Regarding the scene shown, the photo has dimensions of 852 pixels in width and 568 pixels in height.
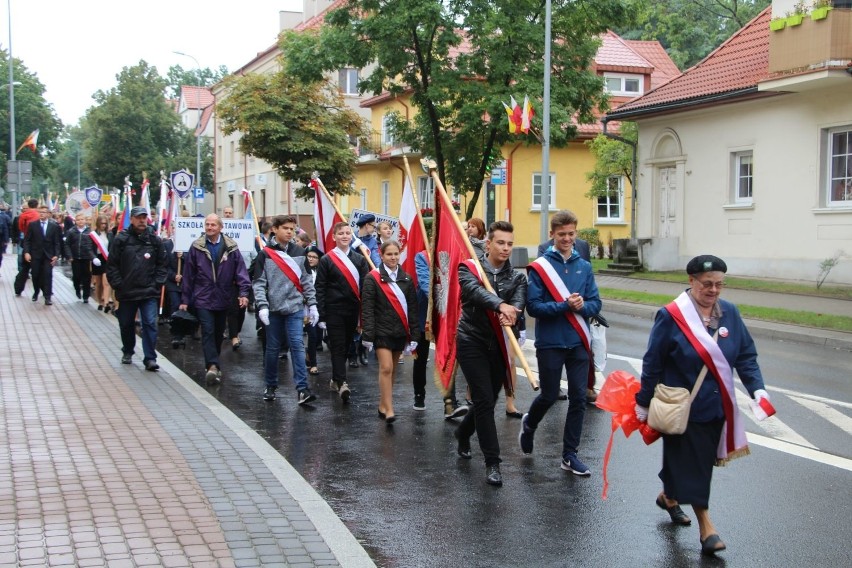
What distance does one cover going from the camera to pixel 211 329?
11367 mm

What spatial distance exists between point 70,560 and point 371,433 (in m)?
3.96

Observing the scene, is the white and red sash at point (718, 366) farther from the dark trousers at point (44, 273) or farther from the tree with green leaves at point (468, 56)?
the tree with green leaves at point (468, 56)

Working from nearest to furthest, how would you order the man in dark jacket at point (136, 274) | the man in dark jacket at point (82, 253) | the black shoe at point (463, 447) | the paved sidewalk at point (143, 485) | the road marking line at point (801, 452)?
1. the paved sidewalk at point (143, 485)
2. the road marking line at point (801, 452)
3. the black shoe at point (463, 447)
4. the man in dark jacket at point (136, 274)
5. the man in dark jacket at point (82, 253)

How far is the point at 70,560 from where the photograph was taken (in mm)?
5016

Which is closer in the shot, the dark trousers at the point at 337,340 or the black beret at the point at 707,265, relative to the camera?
the black beret at the point at 707,265

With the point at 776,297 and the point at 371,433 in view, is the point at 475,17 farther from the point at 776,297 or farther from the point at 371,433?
the point at 371,433

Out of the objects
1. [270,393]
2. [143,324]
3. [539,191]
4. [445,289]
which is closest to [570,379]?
[445,289]

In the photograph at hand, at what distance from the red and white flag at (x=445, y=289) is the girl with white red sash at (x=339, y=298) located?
1.90 meters

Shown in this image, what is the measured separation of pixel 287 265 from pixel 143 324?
8.10ft

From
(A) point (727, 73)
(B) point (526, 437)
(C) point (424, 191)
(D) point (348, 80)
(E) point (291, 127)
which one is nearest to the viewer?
(B) point (526, 437)

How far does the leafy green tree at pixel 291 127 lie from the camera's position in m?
40.5

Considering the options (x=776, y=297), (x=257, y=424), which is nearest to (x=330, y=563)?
(x=257, y=424)

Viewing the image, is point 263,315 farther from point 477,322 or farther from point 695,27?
point 695,27

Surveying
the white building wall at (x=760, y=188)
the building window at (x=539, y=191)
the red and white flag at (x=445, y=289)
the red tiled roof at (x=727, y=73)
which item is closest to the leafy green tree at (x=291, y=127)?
the building window at (x=539, y=191)
